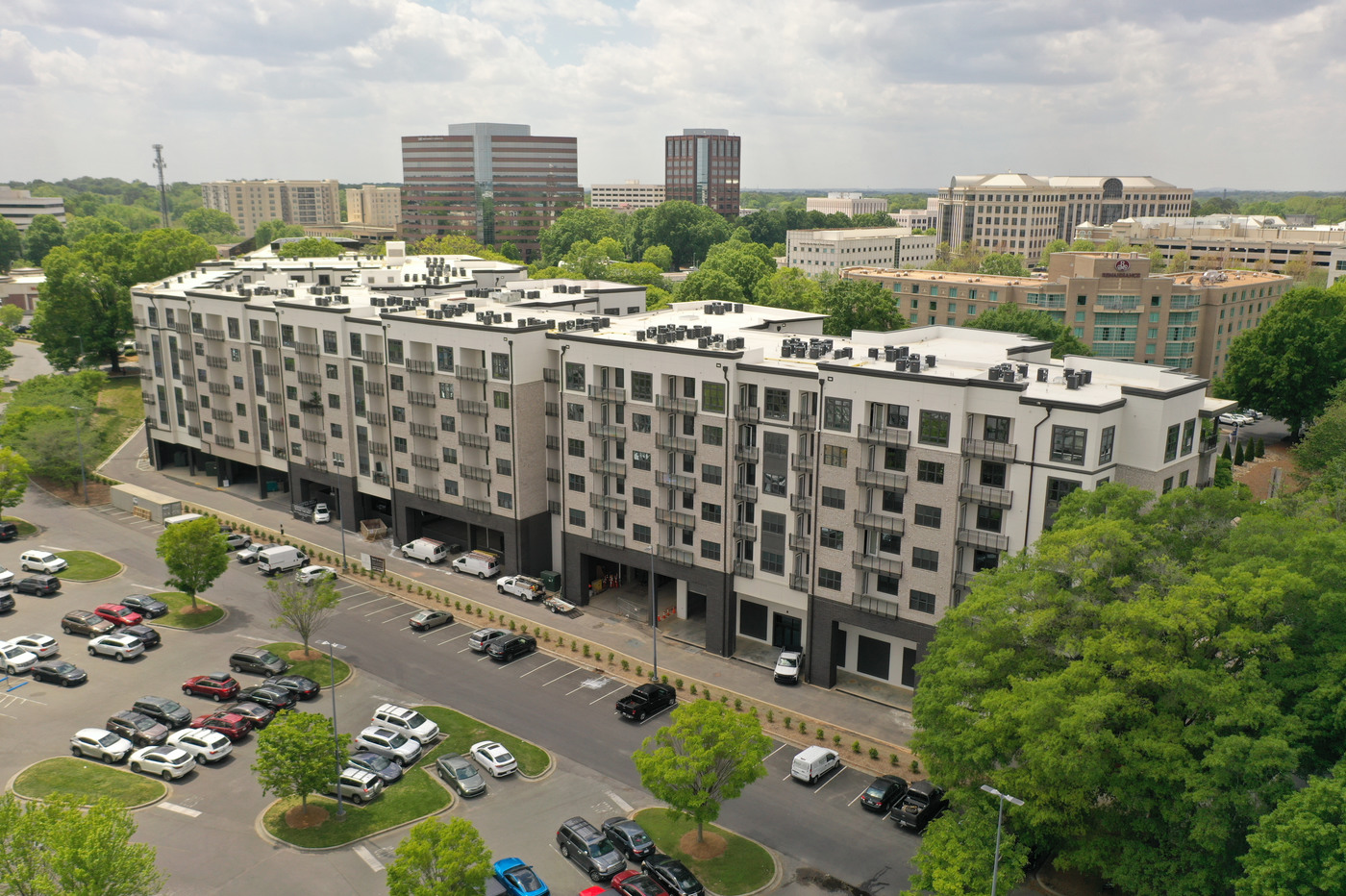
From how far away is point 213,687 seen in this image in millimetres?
64062

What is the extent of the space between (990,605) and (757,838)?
1722cm

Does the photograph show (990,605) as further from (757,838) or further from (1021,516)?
(757,838)

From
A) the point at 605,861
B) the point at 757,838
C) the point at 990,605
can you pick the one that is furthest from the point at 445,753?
the point at 990,605

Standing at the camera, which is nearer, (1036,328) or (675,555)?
(675,555)

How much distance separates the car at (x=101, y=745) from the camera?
2232 inches

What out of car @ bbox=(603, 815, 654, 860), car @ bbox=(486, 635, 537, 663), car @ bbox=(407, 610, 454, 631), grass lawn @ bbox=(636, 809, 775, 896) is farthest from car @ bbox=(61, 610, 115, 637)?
grass lawn @ bbox=(636, 809, 775, 896)

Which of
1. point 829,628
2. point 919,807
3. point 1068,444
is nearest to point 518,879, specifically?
point 919,807

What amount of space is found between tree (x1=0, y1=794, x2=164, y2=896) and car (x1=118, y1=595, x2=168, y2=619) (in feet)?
128

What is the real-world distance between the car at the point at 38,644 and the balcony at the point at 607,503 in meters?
39.6

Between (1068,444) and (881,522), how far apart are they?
12.5 m

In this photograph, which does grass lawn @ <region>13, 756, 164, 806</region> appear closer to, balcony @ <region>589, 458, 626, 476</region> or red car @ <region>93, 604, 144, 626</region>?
red car @ <region>93, 604, 144, 626</region>

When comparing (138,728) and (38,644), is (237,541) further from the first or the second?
(138,728)

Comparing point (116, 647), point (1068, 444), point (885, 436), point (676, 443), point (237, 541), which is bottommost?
point (116, 647)

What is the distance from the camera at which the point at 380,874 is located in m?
47.4
